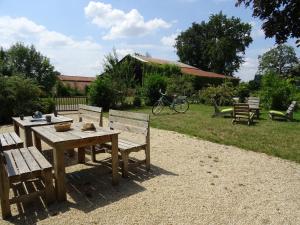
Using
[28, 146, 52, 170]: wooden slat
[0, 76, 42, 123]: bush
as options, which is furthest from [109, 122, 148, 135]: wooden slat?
[0, 76, 42, 123]: bush

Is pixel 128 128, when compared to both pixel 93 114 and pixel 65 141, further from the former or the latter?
pixel 65 141

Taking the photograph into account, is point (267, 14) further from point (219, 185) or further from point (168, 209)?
point (168, 209)

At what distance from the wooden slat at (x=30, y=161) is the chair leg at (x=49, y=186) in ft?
0.44

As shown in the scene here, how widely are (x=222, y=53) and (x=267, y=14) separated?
3988cm

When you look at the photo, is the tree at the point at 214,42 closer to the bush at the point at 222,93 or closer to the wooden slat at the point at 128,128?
the bush at the point at 222,93

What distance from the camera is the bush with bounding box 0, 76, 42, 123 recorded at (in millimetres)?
11586

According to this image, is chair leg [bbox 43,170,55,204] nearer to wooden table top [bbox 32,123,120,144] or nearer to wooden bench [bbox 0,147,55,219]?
wooden bench [bbox 0,147,55,219]

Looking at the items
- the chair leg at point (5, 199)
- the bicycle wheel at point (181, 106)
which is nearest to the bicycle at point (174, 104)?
the bicycle wheel at point (181, 106)

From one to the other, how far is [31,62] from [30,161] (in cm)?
4512

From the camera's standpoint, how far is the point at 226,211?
345 cm

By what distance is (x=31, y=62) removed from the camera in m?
44.0

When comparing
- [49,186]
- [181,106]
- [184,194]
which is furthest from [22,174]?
[181,106]

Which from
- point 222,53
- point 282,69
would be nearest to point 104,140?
point 222,53

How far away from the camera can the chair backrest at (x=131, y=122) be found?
4.84 metres
